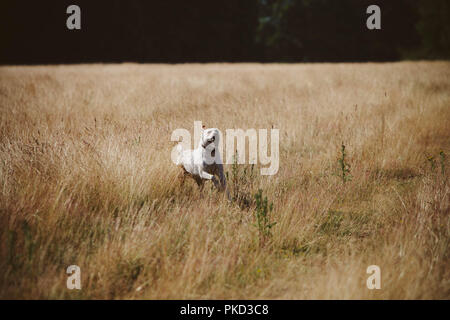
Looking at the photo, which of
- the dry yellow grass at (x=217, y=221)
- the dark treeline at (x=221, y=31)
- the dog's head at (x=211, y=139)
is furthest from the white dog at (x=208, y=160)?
the dark treeline at (x=221, y=31)

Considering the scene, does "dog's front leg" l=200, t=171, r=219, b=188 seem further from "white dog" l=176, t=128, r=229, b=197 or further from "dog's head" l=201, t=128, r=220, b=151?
"dog's head" l=201, t=128, r=220, b=151

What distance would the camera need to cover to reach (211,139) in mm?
2111

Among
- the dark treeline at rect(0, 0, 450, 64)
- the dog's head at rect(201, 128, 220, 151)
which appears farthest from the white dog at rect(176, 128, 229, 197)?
the dark treeline at rect(0, 0, 450, 64)

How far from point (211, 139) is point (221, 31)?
1383 inches

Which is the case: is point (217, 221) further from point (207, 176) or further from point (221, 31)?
point (221, 31)

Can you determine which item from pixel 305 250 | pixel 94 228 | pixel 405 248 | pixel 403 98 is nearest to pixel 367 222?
pixel 405 248

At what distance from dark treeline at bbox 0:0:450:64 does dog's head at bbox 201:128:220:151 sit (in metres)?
Result: 27.7

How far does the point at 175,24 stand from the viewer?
32.1 meters

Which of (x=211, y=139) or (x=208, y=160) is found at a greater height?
(x=211, y=139)

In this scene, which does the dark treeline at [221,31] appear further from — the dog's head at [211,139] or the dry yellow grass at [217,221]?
the dog's head at [211,139]

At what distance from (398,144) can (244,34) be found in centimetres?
3539

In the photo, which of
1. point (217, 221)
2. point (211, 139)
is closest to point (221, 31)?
point (211, 139)

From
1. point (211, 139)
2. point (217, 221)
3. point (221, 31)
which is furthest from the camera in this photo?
point (221, 31)

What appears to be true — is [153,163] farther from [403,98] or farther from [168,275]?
[403,98]
